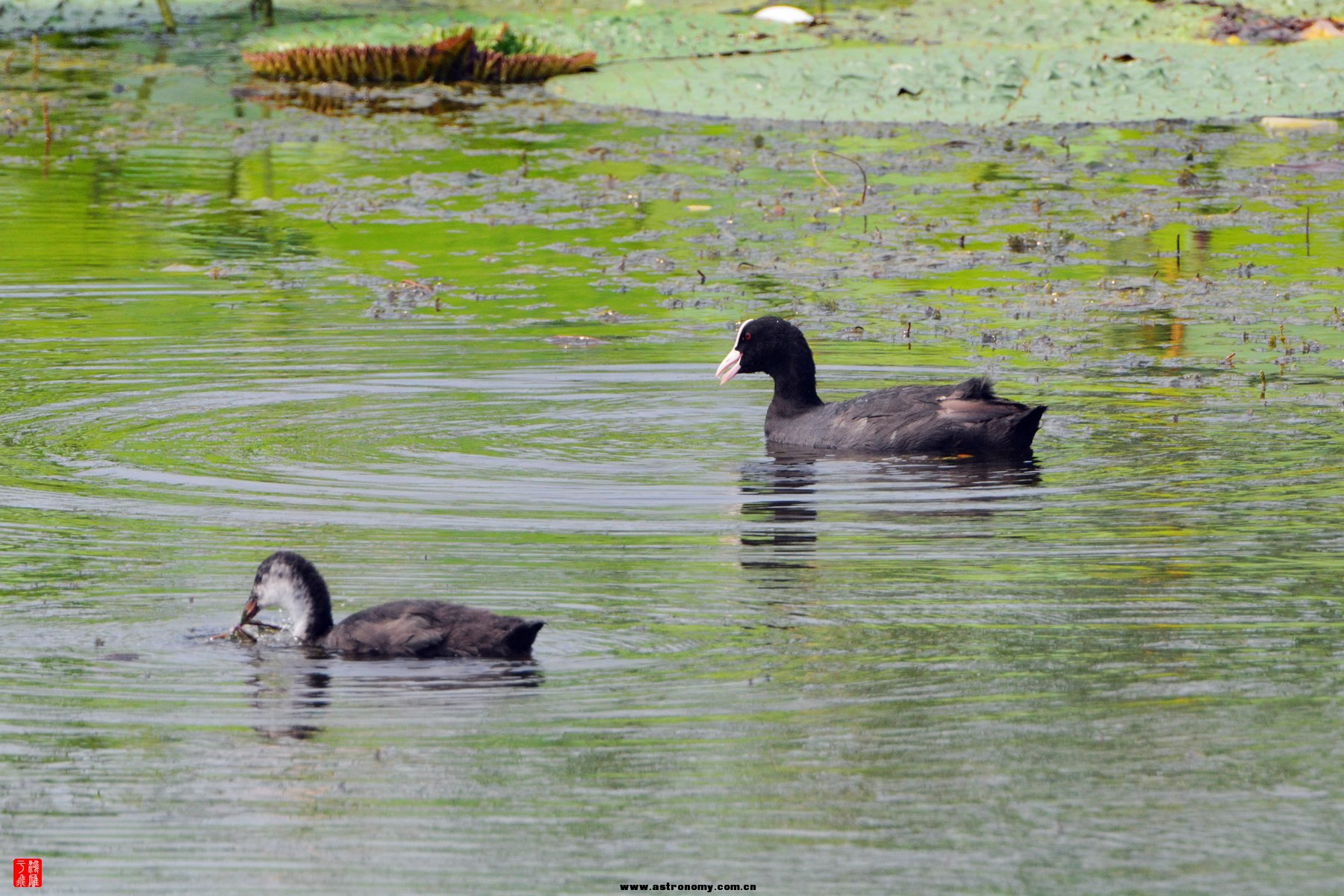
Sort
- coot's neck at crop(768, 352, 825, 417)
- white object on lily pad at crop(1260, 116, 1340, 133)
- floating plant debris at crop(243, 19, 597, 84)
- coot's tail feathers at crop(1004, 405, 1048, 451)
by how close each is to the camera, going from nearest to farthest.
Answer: coot's tail feathers at crop(1004, 405, 1048, 451) → coot's neck at crop(768, 352, 825, 417) → white object on lily pad at crop(1260, 116, 1340, 133) → floating plant debris at crop(243, 19, 597, 84)

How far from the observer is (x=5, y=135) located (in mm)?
17047

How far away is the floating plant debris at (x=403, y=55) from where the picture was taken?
61.1 feet

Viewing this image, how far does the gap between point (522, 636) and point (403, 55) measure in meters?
13.8

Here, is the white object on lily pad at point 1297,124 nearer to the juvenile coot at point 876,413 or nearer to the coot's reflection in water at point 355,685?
the juvenile coot at point 876,413

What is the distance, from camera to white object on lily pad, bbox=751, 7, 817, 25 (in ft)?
66.3

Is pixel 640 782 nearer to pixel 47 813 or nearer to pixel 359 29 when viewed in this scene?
pixel 47 813

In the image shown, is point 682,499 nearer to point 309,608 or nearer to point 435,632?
point 309,608

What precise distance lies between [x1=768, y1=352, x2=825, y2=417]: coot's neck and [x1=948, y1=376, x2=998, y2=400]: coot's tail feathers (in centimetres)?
83

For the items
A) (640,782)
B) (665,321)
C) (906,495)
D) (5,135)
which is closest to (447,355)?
(665,321)

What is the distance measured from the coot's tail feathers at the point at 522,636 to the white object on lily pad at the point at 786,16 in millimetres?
15223

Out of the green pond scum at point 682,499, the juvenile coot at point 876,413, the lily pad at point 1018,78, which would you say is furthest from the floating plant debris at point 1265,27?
the juvenile coot at point 876,413

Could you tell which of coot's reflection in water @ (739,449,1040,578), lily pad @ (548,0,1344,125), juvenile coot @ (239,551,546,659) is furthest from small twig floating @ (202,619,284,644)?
lily pad @ (548,0,1344,125)

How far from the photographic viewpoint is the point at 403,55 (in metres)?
18.7

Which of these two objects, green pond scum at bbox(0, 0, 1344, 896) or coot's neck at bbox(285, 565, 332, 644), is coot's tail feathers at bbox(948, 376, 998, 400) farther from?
coot's neck at bbox(285, 565, 332, 644)
